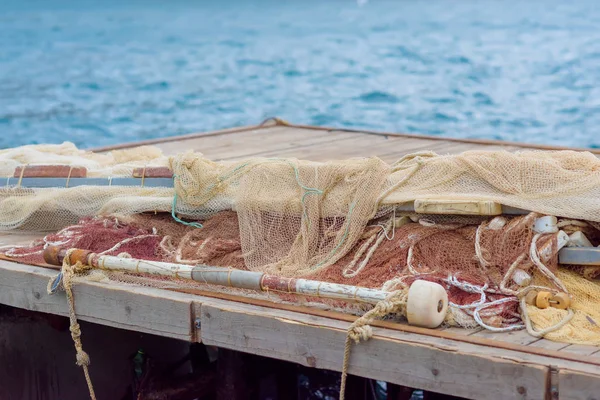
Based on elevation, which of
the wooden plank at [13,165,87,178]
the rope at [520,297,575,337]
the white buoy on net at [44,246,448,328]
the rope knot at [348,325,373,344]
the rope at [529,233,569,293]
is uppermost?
the wooden plank at [13,165,87,178]

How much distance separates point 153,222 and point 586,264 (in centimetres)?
221

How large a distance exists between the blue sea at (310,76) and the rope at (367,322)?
15497mm

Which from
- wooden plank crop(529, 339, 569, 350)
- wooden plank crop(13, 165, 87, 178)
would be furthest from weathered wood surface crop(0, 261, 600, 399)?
wooden plank crop(13, 165, 87, 178)

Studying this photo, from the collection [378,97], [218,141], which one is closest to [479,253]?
[218,141]

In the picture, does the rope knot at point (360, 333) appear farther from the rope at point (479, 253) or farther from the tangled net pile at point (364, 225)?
the rope at point (479, 253)

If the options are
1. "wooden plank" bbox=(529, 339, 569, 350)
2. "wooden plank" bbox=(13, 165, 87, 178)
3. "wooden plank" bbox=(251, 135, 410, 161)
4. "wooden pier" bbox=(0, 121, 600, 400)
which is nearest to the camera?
"wooden pier" bbox=(0, 121, 600, 400)

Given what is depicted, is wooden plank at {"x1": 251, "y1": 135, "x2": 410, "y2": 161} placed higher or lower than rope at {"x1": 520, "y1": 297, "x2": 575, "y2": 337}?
higher

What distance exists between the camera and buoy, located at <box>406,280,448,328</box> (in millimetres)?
3654

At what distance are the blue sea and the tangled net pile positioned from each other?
573 inches

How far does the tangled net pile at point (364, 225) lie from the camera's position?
4.02 meters

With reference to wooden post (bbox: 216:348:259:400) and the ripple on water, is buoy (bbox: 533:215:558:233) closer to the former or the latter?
wooden post (bbox: 216:348:259:400)

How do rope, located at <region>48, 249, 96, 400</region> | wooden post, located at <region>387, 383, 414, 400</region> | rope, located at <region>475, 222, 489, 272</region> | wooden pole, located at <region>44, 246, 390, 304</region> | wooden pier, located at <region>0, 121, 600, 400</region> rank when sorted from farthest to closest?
wooden post, located at <region>387, 383, 414, 400</region> < rope, located at <region>48, 249, 96, 400</region> < rope, located at <region>475, 222, 489, 272</region> < wooden pole, located at <region>44, 246, 390, 304</region> < wooden pier, located at <region>0, 121, 600, 400</region>

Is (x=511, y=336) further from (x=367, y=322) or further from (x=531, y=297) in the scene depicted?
(x=367, y=322)

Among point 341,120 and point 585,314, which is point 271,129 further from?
point 341,120
